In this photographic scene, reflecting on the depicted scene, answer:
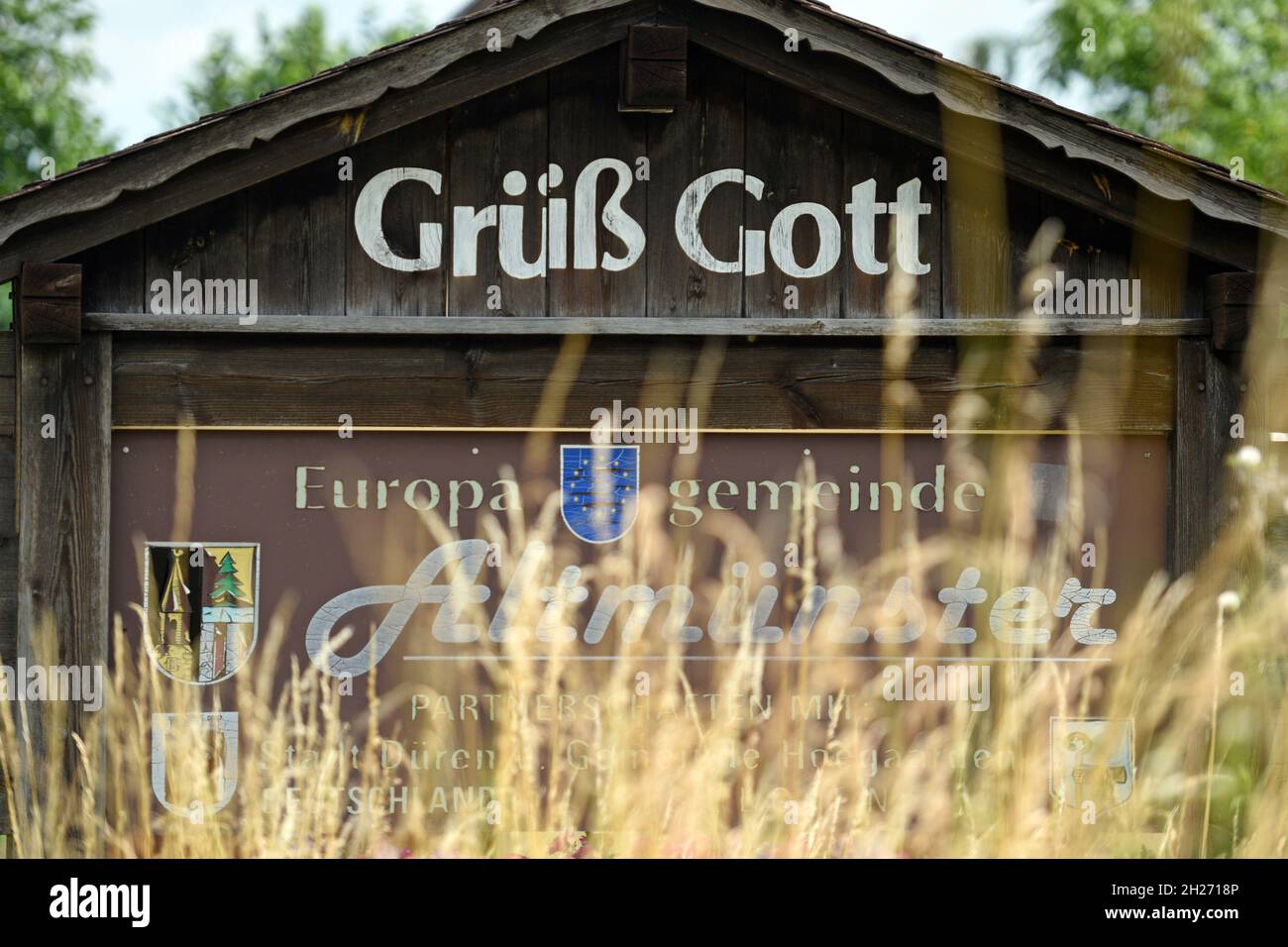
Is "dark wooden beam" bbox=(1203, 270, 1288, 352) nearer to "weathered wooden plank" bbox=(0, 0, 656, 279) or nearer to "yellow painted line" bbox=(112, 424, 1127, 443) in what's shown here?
"yellow painted line" bbox=(112, 424, 1127, 443)

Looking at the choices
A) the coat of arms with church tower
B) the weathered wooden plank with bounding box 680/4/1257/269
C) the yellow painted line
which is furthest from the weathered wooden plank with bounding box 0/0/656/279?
the coat of arms with church tower

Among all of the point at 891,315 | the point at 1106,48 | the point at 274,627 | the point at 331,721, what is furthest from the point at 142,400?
the point at 1106,48

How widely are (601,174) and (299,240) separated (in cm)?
130

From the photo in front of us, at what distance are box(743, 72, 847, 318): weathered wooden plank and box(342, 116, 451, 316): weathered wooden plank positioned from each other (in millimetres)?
1321

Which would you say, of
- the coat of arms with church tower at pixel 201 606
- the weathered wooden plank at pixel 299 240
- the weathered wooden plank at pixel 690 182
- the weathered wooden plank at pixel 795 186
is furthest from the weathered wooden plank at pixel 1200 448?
the coat of arms with church tower at pixel 201 606

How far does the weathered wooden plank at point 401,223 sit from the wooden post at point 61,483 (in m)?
1.07

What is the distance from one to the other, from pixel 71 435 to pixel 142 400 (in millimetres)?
312

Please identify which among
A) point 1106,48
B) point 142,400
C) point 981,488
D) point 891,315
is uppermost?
point 1106,48

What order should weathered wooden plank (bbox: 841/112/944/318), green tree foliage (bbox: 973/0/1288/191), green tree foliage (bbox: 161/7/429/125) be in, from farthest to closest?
green tree foliage (bbox: 161/7/429/125)
green tree foliage (bbox: 973/0/1288/191)
weathered wooden plank (bbox: 841/112/944/318)

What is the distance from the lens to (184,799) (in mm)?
3547

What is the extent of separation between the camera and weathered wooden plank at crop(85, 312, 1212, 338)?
17.1 ft

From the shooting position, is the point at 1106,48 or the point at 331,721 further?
the point at 1106,48

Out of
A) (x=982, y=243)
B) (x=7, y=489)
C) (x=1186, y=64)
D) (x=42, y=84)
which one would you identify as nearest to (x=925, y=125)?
(x=982, y=243)
